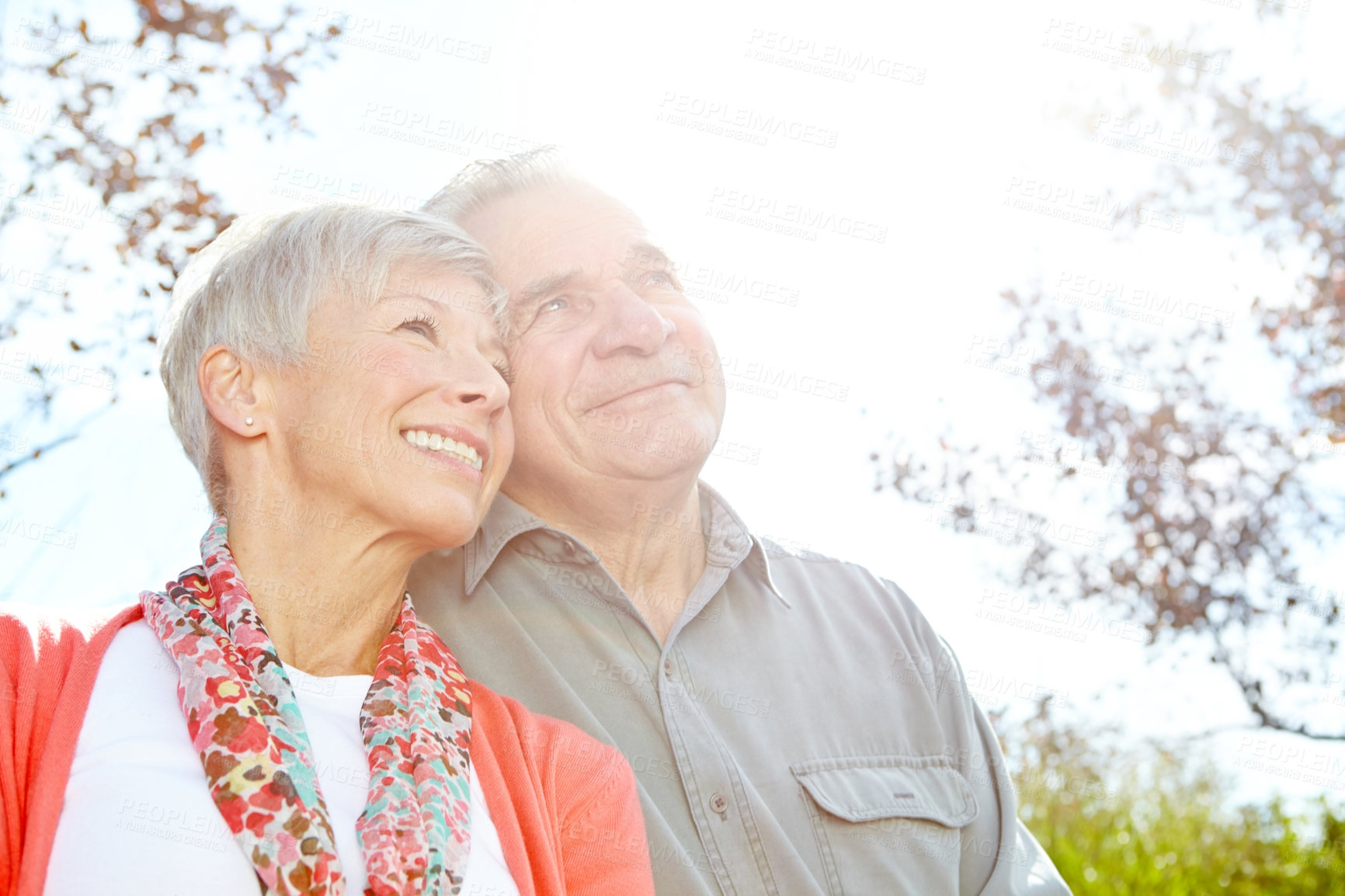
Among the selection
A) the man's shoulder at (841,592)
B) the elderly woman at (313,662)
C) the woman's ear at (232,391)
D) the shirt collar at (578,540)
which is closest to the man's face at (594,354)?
the shirt collar at (578,540)

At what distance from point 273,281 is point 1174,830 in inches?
191

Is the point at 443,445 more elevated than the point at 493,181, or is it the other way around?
the point at 493,181

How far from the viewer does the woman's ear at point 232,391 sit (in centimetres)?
189

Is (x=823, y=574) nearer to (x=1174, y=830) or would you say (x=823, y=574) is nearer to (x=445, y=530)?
(x=445, y=530)

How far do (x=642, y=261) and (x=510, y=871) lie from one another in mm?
1634

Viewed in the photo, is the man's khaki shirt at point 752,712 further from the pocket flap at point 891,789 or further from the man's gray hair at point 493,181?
the man's gray hair at point 493,181

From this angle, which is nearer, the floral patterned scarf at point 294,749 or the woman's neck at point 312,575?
the floral patterned scarf at point 294,749

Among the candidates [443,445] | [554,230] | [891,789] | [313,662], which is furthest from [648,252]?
[891,789]

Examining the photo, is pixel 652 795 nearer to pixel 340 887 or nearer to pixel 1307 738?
pixel 340 887

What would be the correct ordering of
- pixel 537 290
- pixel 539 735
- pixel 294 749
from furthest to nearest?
pixel 537 290 → pixel 539 735 → pixel 294 749

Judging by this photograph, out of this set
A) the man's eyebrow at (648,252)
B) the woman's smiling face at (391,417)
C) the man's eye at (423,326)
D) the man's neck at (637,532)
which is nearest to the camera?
the woman's smiling face at (391,417)

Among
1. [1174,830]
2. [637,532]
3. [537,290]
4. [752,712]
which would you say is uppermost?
[537,290]

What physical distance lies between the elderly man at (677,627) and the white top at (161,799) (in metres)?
0.49

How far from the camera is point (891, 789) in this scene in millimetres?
2338
